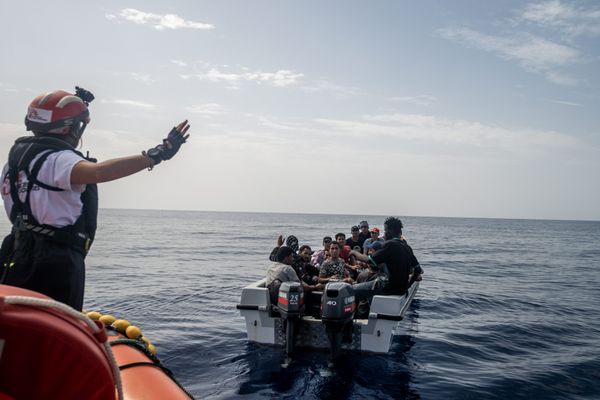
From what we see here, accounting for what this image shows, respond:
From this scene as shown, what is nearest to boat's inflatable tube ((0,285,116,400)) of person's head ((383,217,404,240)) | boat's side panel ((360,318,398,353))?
boat's side panel ((360,318,398,353))

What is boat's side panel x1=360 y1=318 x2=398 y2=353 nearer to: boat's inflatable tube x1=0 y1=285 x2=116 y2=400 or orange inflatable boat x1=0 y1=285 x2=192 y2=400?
orange inflatable boat x1=0 y1=285 x2=192 y2=400

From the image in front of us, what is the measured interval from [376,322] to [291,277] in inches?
66.6

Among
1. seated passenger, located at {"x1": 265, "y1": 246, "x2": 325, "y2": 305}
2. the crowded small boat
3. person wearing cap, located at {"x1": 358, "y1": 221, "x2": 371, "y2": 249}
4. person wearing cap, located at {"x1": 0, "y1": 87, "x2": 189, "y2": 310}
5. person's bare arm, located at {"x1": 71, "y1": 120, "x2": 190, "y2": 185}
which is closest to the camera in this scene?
person's bare arm, located at {"x1": 71, "y1": 120, "x2": 190, "y2": 185}

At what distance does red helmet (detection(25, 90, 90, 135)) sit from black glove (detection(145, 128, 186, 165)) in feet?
2.09

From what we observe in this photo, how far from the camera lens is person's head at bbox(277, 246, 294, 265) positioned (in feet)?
27.4

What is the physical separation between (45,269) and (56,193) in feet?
1.33

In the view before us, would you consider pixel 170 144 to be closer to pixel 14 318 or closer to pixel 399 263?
pixel 14 318

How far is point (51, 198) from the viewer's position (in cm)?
237

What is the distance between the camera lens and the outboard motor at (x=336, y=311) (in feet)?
23.3

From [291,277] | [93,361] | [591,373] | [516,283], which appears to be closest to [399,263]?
[291,277]

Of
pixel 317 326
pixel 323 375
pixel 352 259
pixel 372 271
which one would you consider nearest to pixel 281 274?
pixel 317 326

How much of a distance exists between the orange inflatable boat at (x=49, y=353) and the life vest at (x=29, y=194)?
2.65ft

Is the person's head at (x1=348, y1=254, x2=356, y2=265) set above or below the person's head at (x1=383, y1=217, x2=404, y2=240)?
below

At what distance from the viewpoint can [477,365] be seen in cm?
837
